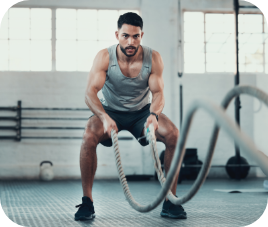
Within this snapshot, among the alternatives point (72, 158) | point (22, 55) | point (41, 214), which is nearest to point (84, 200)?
point (41, 214)

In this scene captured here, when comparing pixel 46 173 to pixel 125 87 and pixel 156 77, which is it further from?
pixel 156 77

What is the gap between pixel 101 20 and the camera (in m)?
6.28

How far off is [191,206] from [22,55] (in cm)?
450

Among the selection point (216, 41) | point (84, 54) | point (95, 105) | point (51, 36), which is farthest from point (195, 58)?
point (95, 105)

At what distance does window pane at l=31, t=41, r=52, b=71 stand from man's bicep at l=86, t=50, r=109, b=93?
12.7ft

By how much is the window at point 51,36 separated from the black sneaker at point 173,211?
14.1ft

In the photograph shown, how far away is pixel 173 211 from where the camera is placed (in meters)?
2.22

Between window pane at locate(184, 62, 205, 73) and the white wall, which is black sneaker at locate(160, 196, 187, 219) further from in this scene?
window pane at locate(184, 62, 205, 73)

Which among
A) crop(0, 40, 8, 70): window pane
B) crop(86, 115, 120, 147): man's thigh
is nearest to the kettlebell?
crop(0, 40, 8, 70): window pane

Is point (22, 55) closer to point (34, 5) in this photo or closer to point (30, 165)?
point (34, 5)

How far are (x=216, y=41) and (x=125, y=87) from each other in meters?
4.37

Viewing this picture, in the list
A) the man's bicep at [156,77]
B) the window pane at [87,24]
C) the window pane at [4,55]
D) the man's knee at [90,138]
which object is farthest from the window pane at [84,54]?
the man's knee at [90,138]

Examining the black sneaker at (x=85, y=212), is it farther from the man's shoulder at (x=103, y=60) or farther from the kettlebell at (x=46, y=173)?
the kettlebell at (x=46, y=173)

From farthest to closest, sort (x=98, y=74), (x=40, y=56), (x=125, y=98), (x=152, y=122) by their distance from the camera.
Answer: (x=40, y=56), (x=125, y=98), (x=98, y=74), (x=152, y=122)
